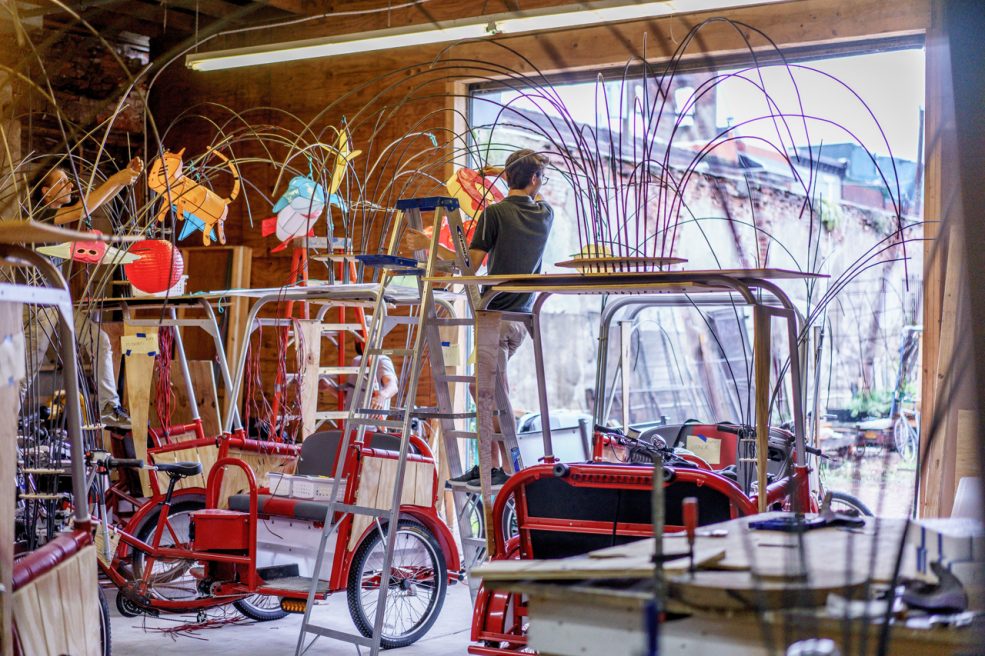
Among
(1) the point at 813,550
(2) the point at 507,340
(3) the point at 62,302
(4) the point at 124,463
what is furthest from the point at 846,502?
(3) the point at 62,302

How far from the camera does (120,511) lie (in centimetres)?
570

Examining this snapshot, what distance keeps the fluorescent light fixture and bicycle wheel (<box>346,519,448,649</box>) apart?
7.60 feet

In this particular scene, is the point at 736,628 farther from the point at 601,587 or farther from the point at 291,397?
the point at 291,397

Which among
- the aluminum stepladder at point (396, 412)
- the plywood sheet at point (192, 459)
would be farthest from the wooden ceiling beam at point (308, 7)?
the aluminum stepladder at point (396, 412)

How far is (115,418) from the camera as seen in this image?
573cm

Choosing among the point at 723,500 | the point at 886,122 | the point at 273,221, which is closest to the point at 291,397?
the point at 273,221

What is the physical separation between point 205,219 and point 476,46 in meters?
2.33

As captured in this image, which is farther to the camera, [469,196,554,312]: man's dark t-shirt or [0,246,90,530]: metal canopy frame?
[469,196,554,312]: man's dark t-shirt

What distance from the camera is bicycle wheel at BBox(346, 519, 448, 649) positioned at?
4285mm

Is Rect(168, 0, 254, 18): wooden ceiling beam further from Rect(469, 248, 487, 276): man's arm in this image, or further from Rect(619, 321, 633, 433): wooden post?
Rect(619, 321, 633, 433): wooden post

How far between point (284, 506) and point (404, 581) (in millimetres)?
604

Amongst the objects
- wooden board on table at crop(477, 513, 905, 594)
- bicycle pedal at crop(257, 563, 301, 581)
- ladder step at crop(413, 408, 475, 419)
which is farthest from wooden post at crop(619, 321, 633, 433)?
wooden board on table at crop(477, 513, 905, 594)

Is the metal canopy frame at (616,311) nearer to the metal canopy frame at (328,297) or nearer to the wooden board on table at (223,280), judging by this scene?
the metal canopy frame at (328,297)

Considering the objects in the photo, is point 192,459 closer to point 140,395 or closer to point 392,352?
point 140,395
